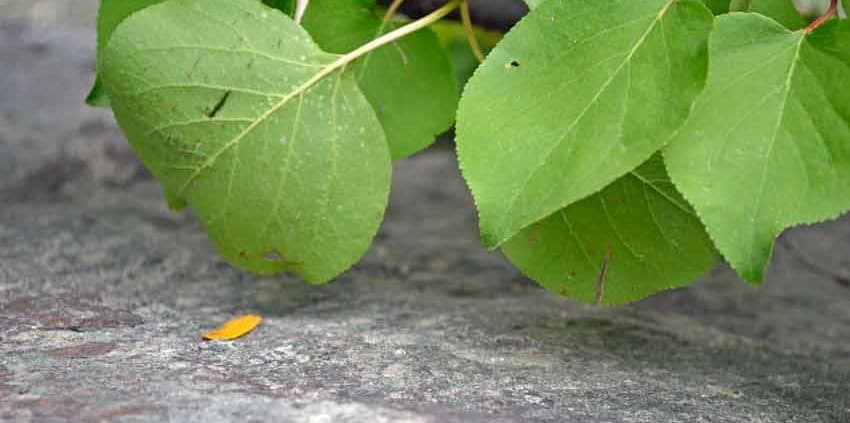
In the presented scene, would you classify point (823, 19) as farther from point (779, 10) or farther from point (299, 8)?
point (299, 8)

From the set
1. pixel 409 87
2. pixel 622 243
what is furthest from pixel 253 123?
pixel 622 243

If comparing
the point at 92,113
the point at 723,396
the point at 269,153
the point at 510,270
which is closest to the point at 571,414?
the point at 723,396

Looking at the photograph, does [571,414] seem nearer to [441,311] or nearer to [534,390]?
[534,390]

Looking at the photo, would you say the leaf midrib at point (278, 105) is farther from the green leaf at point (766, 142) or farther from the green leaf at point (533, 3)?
the green leaf at point (766, 142)

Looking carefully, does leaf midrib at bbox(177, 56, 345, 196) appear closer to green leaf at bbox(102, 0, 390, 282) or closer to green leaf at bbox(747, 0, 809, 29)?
green leaf at bbox(102, 0, 390, 282)

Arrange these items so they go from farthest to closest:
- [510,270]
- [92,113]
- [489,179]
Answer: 1. [92,113]
2. [510,270]
3. [489,179]

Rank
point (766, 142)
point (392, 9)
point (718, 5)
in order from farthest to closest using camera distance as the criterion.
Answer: point (392, 9), point (718, 5), point (766, 142)
